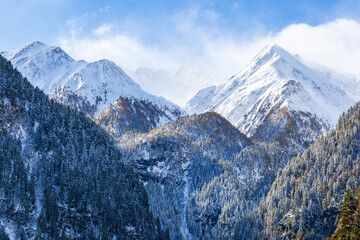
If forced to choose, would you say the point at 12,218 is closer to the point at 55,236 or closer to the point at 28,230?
the point at 28,230

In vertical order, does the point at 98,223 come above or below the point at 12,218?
below

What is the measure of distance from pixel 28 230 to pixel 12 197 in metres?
16.3

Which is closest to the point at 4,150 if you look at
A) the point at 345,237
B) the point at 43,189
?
the point at 43,189

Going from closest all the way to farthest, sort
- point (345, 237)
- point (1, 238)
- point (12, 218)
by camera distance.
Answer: point (345, 237) < point (1, 238) < point (12, 218)

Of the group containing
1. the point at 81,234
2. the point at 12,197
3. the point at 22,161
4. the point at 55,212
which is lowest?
the point at 81,234

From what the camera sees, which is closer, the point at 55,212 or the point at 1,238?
the point at 1,238

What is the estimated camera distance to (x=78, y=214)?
Result: 19212 cm

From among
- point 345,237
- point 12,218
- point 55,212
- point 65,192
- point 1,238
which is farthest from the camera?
point 65,192

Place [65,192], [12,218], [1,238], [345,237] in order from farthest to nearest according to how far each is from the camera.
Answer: [65,192] < [12,218] < [1,238] < [345,237]

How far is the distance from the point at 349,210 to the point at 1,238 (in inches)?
5365

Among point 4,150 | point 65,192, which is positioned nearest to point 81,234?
point 65,192

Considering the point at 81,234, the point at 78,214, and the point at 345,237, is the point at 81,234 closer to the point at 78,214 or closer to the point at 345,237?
the point at 78,214

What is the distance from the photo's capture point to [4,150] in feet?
609

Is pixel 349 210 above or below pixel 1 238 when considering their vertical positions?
below
